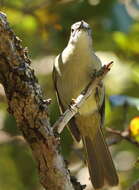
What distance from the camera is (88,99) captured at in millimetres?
3822

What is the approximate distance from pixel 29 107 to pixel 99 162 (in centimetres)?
141

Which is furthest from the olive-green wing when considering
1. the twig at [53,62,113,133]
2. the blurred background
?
the twig at [53,62,113,133]

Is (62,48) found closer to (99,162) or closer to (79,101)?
(99,162)

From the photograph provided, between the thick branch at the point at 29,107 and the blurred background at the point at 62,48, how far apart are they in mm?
1463

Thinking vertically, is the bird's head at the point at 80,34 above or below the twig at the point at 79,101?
above

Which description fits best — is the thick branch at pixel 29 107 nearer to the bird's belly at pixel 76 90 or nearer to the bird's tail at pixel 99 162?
the bird's tail at pixel 99 162

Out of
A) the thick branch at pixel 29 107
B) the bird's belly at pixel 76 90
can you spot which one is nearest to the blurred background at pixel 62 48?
the bird's belly at pixel 76 90

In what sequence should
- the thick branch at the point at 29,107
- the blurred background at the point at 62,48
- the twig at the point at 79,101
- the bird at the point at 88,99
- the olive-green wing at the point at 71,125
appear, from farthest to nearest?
the blurred background at the point at 62,48, the olive-green wing at the point at 71,125, the bird at the point at 88,99, the twig at the point at 79,101, the thick branch at the point at 29,107

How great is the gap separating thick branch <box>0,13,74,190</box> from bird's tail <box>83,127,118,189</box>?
0.99 metres

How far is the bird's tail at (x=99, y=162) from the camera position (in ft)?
11.8

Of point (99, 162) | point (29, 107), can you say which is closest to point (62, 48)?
point (99, 162)

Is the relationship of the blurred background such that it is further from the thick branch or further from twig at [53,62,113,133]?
the thick branch

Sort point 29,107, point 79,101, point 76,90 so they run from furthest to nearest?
point 76,90 → point 79,101 → point 29,107

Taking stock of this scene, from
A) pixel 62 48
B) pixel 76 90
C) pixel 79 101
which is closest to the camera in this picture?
pixel 79 101
